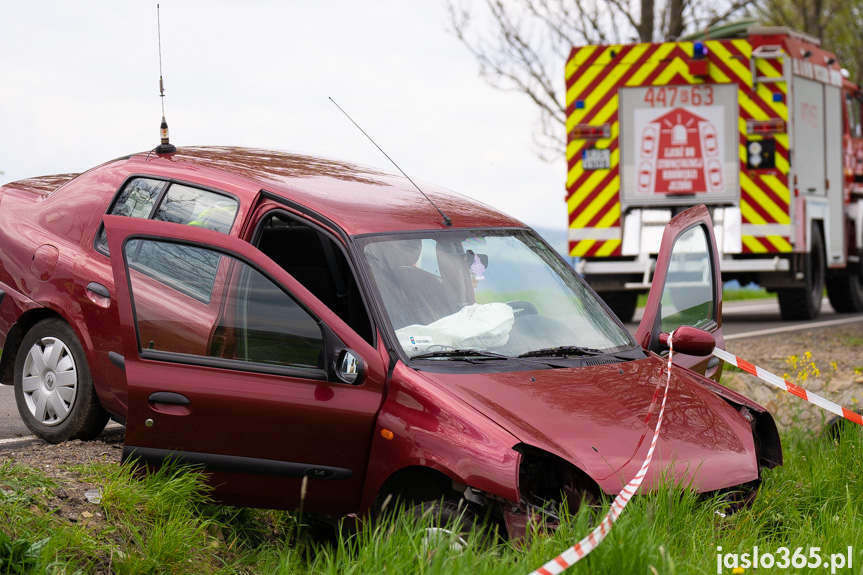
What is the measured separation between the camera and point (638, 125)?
1300 cm

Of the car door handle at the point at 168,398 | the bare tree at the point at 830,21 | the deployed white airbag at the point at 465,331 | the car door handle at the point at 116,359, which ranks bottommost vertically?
the car door handle at the point at 168,398

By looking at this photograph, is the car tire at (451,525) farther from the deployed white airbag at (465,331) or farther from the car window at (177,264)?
the car window at (177,264)

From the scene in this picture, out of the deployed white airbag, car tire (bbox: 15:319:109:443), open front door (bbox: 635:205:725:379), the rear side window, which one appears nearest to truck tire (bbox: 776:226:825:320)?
open front door (bbox: 635:205:725:379)

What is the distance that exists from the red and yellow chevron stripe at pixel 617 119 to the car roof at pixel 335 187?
7891mm

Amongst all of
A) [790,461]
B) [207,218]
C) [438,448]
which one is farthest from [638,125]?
[438,448]

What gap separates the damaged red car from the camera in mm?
3912

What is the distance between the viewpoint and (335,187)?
4.98m

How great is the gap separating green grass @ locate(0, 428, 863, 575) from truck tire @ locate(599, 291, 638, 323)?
947 centimetres

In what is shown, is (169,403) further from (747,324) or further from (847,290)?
(847,290)

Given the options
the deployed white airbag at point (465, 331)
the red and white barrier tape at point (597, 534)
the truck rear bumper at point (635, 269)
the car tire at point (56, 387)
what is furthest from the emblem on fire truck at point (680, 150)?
the red and white barrier tape at point (597, 534)

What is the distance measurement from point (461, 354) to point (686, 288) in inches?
73.1

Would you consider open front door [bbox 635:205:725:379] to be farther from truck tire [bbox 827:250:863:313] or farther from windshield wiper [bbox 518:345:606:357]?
truck tire [bbox 827:250:863:313]

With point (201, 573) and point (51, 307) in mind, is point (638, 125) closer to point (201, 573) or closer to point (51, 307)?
point (51, 307)

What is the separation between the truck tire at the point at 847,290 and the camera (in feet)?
53.4
